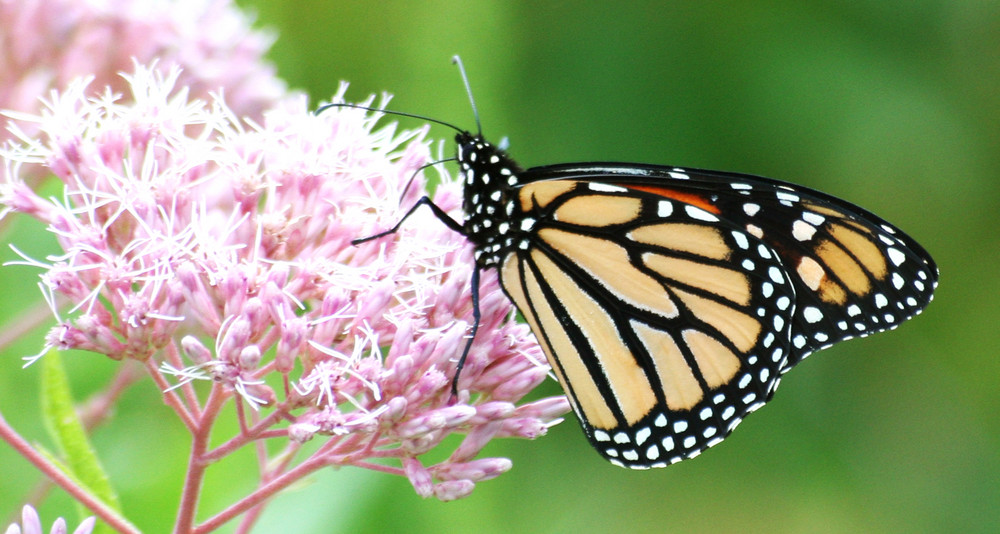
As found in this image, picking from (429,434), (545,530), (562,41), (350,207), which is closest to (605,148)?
(562,41)

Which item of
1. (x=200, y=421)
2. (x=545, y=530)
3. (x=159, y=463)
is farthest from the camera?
(x=545, y=530)

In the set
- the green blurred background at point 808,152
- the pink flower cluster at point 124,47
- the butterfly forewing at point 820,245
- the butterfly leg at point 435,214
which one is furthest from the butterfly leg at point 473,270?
the green blurred background at point 808,152

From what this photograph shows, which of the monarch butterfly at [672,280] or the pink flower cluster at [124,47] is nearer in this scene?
the monarch butterfly at [672,280]

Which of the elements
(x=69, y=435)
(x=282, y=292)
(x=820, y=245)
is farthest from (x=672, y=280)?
(x=69, y=435)

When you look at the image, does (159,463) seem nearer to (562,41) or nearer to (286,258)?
(286,258)

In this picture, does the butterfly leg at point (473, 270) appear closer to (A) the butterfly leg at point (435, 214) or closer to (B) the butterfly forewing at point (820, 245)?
(A) the butterfly leg at point (435, 214)

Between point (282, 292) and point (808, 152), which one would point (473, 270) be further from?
point (808, 152)

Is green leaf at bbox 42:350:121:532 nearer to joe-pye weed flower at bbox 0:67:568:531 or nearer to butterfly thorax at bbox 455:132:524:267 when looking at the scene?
joe-pye weed flower at bbox 0:67:568:531
